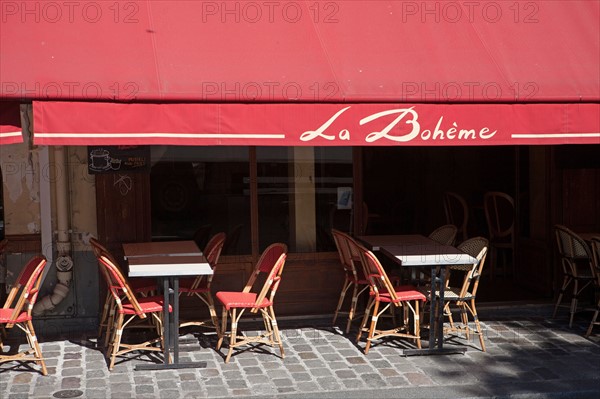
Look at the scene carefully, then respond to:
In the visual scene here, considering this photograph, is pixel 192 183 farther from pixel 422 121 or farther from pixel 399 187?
pixel 399 187

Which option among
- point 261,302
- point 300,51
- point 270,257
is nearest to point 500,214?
point 270,257

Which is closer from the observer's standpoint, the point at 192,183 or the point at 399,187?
the point at 192,183

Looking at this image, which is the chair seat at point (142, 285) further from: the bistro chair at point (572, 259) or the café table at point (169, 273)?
the bistro chair at point (572, 259)

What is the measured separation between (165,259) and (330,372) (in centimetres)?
180

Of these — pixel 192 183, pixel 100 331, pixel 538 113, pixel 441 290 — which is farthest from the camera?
pixel 192 183

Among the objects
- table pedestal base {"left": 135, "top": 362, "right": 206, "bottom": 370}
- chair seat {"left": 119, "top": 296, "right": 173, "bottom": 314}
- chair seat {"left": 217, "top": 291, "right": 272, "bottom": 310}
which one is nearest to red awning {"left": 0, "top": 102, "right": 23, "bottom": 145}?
chair seat {"left": 119, "top": 296, "right": 173, "bottom": 314}

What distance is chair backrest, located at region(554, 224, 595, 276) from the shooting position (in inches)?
338

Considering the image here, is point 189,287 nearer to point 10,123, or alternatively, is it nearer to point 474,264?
point 10,123

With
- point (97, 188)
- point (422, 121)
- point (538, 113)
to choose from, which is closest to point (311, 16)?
point (422, 121)

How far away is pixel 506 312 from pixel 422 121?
329 centimetres

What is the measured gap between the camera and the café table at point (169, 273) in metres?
7.18

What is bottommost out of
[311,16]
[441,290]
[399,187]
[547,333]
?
[547,333]

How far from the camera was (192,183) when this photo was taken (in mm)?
8922

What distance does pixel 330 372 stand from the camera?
7.25 m
